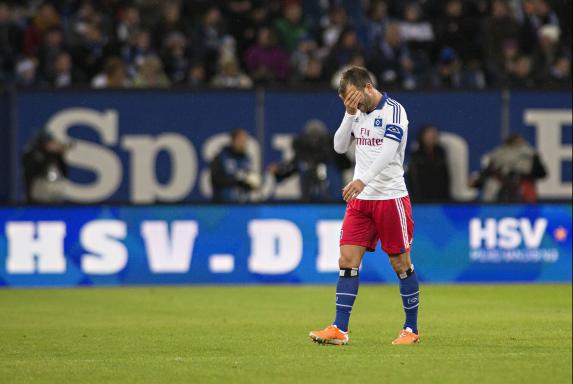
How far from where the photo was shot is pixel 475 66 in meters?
22.0

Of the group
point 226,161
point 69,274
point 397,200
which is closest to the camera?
point 397,200

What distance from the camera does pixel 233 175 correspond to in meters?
18.9

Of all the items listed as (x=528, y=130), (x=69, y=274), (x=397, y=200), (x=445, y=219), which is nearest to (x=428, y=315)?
(x=397, y=200)

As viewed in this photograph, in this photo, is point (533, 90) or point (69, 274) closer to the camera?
point (69, 274)

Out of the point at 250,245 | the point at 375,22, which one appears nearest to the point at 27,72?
the point at 250,245

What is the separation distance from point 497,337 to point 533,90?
369 inches

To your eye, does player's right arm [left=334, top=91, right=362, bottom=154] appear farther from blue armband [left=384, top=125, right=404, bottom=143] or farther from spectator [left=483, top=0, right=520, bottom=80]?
spectator [left=483, top=0, right=520, bottom=80]

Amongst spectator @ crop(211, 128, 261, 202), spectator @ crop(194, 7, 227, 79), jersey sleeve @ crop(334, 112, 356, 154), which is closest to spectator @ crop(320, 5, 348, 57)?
spectator @ crop(194, 7, 227, 79)

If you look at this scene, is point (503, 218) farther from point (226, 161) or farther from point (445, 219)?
point (226, 161)

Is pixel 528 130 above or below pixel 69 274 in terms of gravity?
above

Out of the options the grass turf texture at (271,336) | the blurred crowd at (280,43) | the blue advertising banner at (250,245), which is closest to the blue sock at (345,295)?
the grass turf texture at (271,336)

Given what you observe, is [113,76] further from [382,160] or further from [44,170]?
[382,160]

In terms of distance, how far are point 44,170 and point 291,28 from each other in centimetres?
530

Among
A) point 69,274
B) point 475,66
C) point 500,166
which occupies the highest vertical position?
point 475,66
